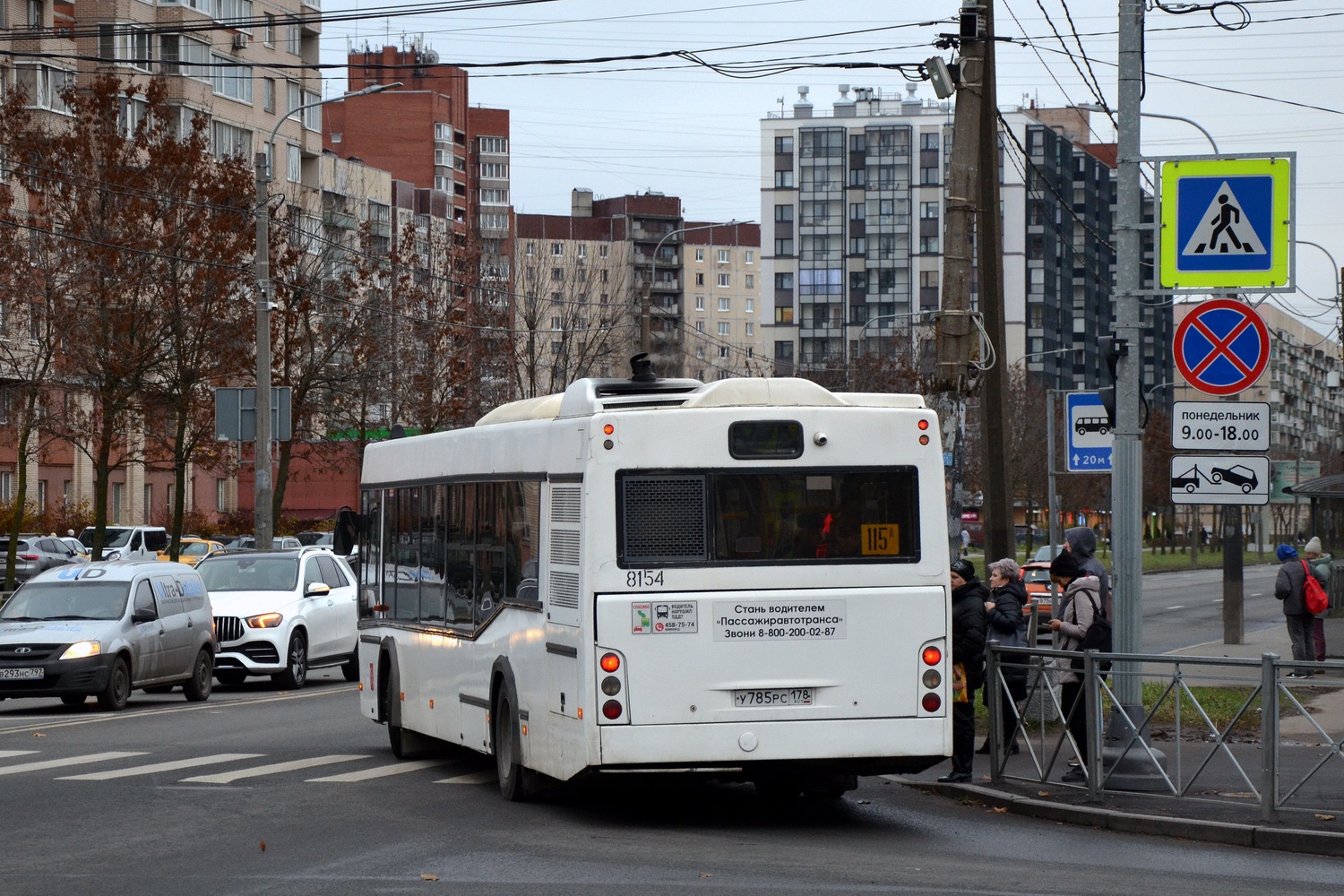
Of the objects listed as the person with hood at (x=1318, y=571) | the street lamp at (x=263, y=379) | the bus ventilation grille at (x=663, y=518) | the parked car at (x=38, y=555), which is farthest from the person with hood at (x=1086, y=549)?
the parked car at (x=38, y=555)

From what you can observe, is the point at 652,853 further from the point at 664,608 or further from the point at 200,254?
the point at 200,254

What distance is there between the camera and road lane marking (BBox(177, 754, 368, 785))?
558 inches

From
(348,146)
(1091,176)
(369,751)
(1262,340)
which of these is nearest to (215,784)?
(369,751)

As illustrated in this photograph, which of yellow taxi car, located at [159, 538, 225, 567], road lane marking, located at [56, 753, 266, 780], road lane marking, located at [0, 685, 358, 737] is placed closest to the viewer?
road lane marking, located at [56, 753, 266, 780]

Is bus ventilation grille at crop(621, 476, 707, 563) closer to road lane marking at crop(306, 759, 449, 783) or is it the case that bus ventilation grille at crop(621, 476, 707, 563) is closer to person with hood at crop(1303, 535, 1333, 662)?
road lane marking at crop(306, 759, 449, 783)

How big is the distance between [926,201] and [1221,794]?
12806cm

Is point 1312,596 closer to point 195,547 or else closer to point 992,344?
point 992,344

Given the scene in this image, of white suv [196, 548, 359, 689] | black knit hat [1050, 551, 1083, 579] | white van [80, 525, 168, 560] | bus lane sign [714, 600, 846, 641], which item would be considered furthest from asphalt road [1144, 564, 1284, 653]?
white van [80, 525, 168, 560]

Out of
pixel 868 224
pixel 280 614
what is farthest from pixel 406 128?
pixel 280 614

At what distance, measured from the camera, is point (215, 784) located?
14.0 metres

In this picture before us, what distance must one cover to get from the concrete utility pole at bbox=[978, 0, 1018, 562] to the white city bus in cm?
537

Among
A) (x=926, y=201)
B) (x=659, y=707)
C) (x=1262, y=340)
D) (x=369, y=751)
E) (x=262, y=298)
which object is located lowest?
(x=369, y=751)

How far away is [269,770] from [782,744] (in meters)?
5.21

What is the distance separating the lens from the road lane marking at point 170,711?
19203mm
